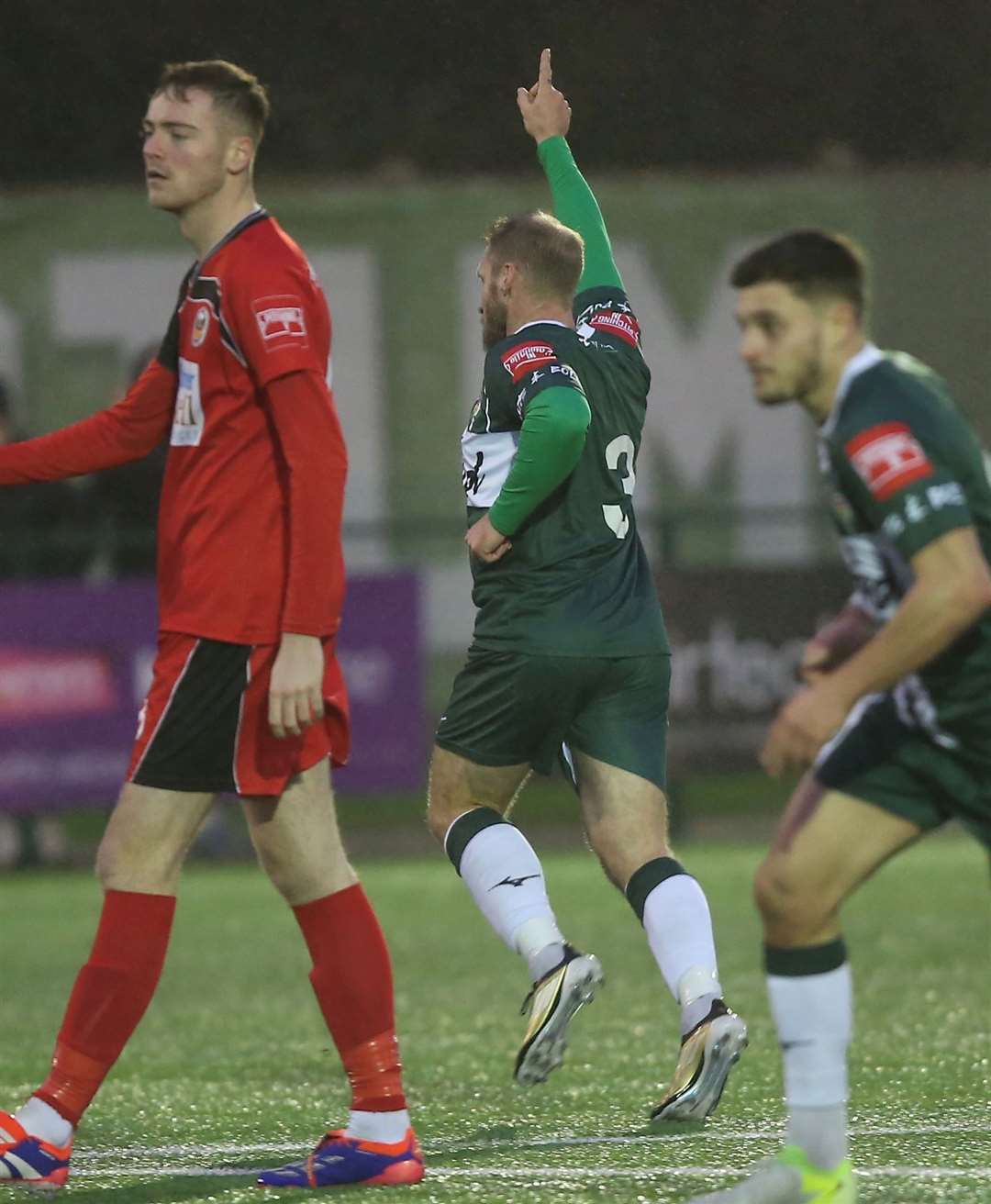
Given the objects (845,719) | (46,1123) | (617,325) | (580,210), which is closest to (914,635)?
(845,719)

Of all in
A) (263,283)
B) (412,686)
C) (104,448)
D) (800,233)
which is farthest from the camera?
(412,686)

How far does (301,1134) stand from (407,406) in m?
14.7

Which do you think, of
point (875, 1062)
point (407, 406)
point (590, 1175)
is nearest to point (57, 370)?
point (407, 406)

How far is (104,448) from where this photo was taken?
5.21 metres

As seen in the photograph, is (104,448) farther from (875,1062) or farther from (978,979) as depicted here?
(978,979)

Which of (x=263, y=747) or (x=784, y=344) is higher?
(x=784, y=344)

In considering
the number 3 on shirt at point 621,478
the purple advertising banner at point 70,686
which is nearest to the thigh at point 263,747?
the number 3 on shirt at point 621,478

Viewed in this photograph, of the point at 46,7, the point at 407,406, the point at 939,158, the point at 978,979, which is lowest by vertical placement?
the point at 978,979

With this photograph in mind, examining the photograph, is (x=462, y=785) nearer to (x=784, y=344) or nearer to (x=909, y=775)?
(x=909, y=775)

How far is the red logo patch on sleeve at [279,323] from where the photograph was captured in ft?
15.2

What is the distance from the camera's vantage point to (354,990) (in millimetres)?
4836

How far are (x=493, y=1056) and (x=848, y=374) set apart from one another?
124 inches

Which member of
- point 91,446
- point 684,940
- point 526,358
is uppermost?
point 526,358

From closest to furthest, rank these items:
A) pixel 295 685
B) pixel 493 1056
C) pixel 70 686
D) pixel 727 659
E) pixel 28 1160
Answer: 1. pixel 295 685
2. pixel 28 1160
3. pixel 493 1056
4. pixel 70 686
5. pixel 727 659
